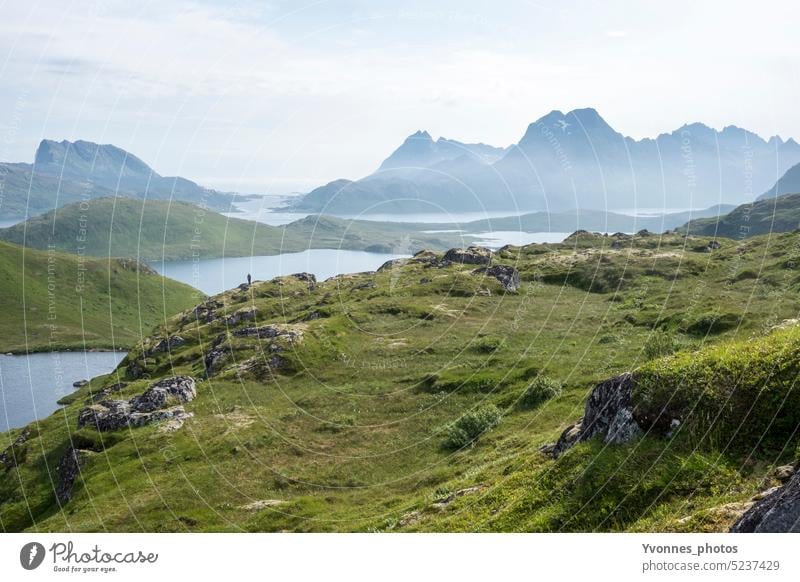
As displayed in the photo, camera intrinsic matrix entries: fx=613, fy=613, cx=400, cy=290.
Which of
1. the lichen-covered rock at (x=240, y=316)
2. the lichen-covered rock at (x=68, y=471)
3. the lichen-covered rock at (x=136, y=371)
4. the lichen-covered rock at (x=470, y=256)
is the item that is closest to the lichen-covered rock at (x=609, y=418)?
the lichen-covered rock at (x=68, y=471)

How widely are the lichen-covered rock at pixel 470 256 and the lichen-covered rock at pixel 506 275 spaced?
3345 centimetres

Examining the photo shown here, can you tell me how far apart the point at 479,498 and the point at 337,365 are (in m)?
60.9

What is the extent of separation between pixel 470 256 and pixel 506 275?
1795 inches

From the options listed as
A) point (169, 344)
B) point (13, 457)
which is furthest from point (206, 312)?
point (13, 457)

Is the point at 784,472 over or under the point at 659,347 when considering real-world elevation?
over

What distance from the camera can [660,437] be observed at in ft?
60.5

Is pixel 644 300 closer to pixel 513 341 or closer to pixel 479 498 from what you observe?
pixel 513 341

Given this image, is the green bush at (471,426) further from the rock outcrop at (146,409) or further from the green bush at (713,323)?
the rock outcrop at (146,409)

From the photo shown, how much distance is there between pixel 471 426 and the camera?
163 feet

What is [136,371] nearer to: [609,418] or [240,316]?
[240,316]

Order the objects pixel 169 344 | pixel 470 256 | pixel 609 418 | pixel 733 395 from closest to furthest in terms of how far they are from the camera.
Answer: pixel 733 395 → pixel 609 418 → pixel 169 344 → pixel 470 256

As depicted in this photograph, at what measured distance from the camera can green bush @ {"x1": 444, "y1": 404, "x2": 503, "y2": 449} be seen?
4784 centimetres

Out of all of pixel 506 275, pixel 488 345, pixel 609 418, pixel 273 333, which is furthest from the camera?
pixel 506 275
